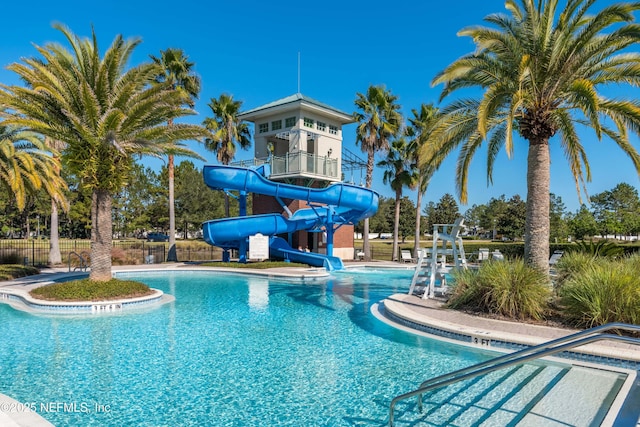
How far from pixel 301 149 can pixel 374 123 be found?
19.7 feet

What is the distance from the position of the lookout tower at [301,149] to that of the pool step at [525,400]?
21855 millimetres

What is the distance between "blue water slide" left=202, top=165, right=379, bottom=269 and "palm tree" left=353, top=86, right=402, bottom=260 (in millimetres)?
4545

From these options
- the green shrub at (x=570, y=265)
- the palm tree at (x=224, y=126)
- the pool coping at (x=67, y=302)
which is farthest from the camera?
the palm tree at (x=224, y=126)

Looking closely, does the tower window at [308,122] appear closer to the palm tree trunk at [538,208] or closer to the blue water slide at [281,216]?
the blue water slide at [281,216]

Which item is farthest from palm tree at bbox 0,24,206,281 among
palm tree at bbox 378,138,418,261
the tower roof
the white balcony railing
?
palm tree at bbox 378,138,418,261

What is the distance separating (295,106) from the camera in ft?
93.5

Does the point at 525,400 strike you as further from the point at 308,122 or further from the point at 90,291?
the point at 308,122

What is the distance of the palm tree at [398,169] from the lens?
104 feet

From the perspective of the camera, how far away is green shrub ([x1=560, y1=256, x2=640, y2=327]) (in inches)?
317

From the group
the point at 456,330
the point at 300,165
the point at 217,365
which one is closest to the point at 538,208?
the point at 456,330

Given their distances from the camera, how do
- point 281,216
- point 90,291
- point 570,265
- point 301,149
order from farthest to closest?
point 301,149 → point 281,216 → point 90,291 → point 570,265

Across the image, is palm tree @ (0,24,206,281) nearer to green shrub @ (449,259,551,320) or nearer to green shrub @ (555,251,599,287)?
green shrub @ (449,259,551,320)

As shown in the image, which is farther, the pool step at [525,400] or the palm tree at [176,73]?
the palm tree at [176,73]

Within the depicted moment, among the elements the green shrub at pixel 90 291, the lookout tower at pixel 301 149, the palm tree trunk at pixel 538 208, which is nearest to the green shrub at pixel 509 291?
the palm tree trunk at pixel 538 208
